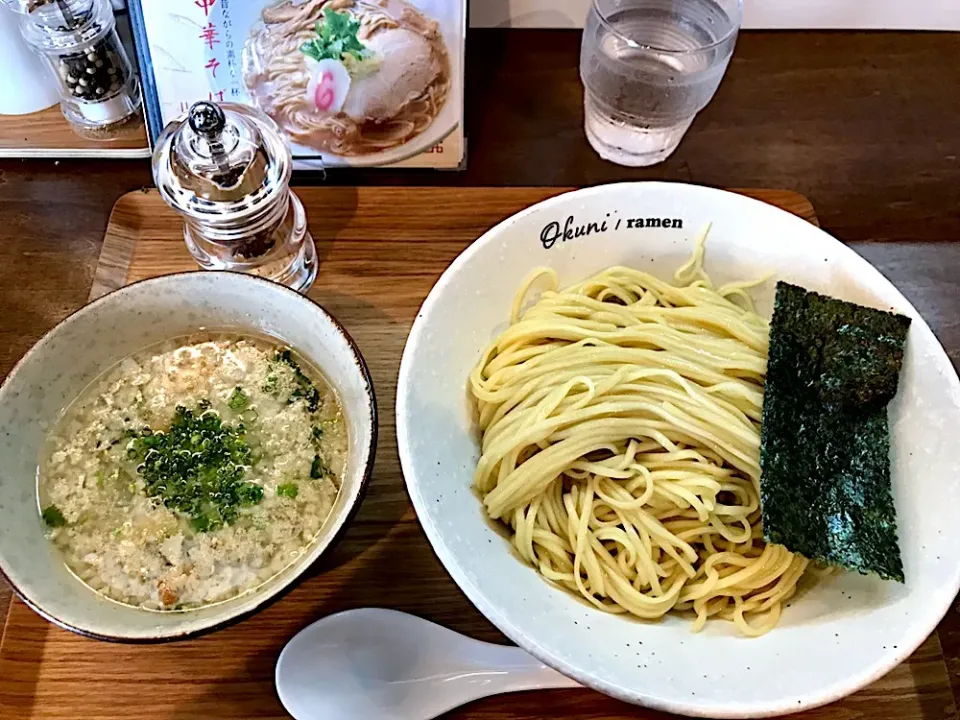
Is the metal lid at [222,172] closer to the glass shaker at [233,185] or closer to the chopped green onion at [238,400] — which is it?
the glass shaker at [233,185]

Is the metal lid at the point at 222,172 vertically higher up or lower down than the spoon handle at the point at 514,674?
higher up

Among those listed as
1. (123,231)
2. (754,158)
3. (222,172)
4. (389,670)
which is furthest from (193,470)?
(754,158)

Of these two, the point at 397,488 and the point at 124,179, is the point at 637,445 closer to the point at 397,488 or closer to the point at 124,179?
the point at 397,488

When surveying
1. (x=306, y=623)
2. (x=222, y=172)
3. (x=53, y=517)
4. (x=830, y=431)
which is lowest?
(x=306, y=623)

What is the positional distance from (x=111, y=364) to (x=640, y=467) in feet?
2.84

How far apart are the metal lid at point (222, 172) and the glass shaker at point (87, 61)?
0.50 m

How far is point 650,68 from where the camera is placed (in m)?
1.80

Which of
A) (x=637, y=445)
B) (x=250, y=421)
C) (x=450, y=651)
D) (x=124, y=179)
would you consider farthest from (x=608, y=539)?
(x=124, y=179)

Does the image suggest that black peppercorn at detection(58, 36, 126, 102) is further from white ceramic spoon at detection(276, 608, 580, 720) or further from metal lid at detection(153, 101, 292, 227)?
white ceramic spoon at detection(276, 608, 580, 720)

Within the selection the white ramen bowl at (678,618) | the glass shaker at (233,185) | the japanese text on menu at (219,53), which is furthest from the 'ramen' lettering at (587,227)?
the japanese text on menu at (219,53)

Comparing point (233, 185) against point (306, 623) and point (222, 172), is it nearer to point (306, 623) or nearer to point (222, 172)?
point (222, 172)

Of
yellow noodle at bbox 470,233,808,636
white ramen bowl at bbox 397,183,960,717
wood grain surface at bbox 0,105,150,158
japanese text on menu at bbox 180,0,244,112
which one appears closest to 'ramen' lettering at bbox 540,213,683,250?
white ramen bowl at bbox 397,183,960,717

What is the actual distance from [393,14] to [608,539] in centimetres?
114

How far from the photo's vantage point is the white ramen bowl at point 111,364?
41.4 inches
